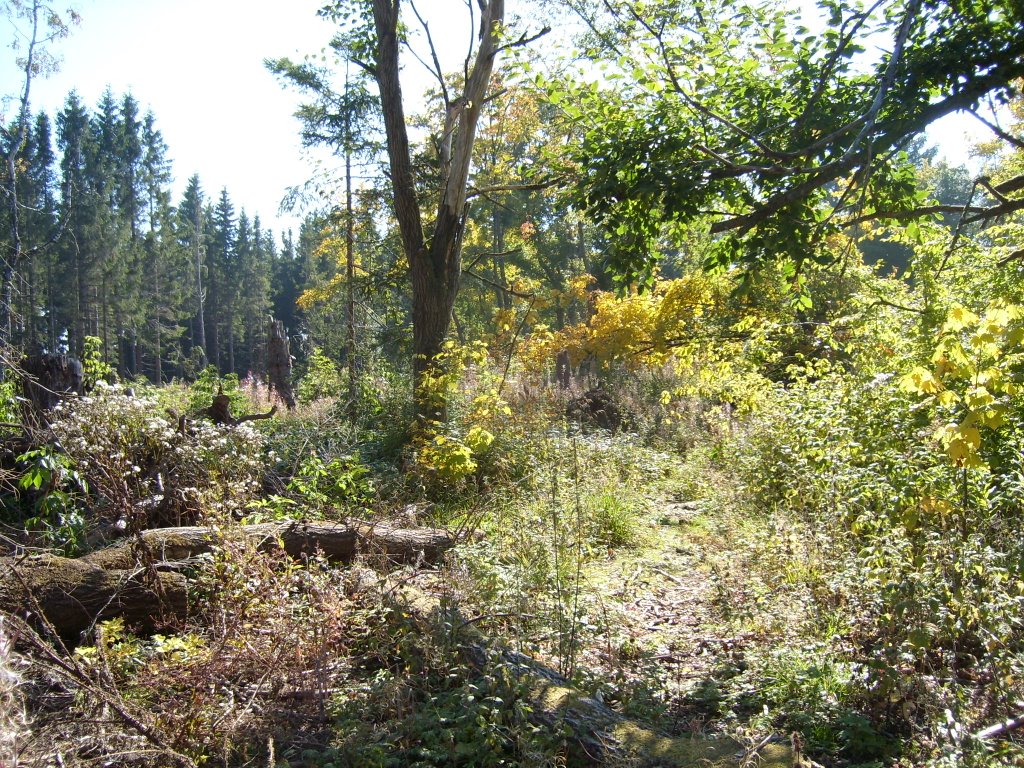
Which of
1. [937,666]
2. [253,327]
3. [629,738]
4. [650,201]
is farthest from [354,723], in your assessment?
[253,327]

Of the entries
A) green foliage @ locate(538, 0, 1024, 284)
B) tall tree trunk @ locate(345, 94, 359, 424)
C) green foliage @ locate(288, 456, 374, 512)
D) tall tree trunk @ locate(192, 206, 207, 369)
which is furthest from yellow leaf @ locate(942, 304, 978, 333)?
tall tree trunk @ locate(192, 206, 207, 369)

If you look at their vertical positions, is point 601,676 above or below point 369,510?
below

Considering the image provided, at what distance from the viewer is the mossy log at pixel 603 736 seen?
261cm

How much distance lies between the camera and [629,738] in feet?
9.21

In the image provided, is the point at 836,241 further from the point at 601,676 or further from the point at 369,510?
the point at 601,676

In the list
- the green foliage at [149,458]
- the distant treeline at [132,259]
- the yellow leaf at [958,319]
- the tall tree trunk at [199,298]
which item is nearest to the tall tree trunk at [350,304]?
the green foliage at [149,458]

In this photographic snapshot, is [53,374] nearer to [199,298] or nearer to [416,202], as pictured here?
[416,202]

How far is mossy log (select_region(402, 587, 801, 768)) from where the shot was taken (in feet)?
8.57

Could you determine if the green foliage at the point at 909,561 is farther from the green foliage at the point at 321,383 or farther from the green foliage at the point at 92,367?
the green foliage at the point at 321,383

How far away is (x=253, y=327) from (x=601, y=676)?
51.9 m

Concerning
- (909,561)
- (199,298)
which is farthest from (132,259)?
(909,561)

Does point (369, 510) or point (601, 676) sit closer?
point (601, 676)

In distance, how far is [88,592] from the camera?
3873 millimetres

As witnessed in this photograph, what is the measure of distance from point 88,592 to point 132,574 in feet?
0.95
